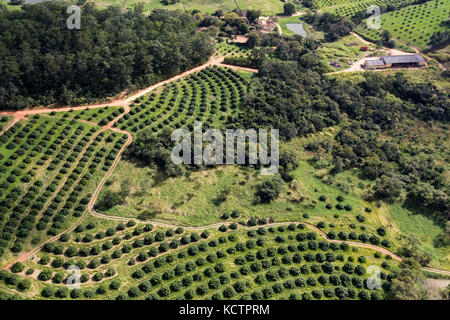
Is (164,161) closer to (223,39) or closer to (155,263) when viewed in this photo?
(155,263)

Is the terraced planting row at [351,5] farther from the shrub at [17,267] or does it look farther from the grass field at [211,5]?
the shrub at [17,267]

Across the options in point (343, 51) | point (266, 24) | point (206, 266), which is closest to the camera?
point (206, 266)

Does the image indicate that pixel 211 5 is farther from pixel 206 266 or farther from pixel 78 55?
pixel 206 266

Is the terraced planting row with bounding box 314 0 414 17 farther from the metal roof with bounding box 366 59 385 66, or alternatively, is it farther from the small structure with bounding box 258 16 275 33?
the metal roof with bounding box 366 59 385 66

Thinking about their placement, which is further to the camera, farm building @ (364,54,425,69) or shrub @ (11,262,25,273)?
farm building @ (364,54,425,69)

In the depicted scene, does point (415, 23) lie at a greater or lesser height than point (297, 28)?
greater

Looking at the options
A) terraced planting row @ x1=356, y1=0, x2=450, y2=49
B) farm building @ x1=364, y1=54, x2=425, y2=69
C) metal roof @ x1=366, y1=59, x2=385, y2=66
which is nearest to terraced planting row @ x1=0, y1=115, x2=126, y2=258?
metal roof @ x1=366, y1=59, x2=385, y2=66

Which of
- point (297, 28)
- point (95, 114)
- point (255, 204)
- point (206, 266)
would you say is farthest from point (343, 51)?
point (206, 266)
